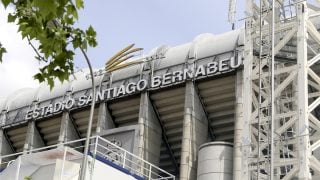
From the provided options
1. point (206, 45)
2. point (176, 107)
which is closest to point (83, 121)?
point (176, 107)

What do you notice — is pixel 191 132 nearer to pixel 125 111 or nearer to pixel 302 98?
pixel 125 111

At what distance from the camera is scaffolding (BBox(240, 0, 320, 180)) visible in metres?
30.3

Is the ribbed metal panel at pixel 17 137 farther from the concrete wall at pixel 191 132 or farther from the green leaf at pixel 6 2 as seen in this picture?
the green leaf at pixel 6 2

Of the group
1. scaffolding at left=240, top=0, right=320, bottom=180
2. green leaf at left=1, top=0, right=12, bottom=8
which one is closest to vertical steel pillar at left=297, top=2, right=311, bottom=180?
scaffolding at left=240, top=0, right=320, bottom=180

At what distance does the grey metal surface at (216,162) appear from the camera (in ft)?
147

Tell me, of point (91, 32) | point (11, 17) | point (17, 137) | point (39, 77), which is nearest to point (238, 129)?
point (17, 137)

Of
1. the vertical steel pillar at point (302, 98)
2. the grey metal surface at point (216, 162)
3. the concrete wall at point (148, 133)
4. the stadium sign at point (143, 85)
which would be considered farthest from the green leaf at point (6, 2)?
the concrete wall at point (148, 133)

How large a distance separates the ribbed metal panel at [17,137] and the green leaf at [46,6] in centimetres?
5556

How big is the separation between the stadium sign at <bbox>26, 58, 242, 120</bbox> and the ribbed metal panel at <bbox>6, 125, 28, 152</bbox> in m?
2.93

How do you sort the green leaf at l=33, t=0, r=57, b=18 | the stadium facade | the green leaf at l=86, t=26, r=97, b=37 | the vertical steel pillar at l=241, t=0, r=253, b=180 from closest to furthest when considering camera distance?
the green leaf at l=33, t=0, r=57, b=18
the green leaf at l=86, t=26, r=97, b=37
the vertical steel pillar at l=241, t=0, r=253, b=180
the stadium facade

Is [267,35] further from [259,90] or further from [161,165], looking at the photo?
[161,165]

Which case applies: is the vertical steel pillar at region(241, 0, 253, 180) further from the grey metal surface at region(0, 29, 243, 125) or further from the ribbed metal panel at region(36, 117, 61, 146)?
the ribbed metal panel at region(36, 117, 61, 146)

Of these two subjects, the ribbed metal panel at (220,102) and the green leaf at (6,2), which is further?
the ribbed metal panel at (220,102)

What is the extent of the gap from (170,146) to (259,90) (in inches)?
942
